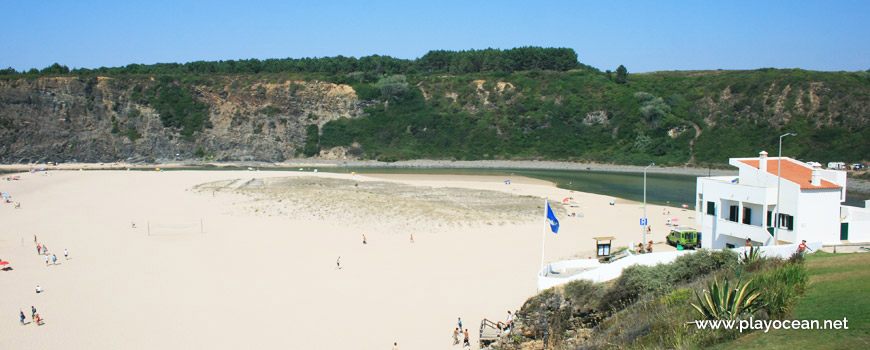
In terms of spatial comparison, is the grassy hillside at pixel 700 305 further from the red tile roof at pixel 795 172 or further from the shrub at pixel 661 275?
the red tile roof at pixel 795 172

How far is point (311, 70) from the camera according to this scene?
13062cm

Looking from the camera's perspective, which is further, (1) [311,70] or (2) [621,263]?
(1) [311,70]

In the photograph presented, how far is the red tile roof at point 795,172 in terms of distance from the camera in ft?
62.7

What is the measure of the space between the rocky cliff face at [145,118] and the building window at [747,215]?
88071 mm

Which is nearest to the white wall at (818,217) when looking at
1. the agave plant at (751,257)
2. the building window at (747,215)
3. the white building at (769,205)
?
the white building at (769,205)

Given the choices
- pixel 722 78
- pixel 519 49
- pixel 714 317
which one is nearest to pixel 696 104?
pixel 722 78

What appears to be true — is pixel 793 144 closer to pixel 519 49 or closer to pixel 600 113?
pixel 600 113

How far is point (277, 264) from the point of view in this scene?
1002 inches

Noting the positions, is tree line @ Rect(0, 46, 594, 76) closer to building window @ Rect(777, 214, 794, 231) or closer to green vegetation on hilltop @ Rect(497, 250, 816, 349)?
building window @ Rect(777, 214, 794, 231)

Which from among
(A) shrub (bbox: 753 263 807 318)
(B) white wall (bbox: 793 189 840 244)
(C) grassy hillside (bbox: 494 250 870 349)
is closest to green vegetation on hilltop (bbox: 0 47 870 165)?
(B) white wall (bbox: 793 189 840 244)

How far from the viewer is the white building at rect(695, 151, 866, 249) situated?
61.7 feet

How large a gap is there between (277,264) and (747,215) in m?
20.2

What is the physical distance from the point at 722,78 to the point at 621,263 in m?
97.0

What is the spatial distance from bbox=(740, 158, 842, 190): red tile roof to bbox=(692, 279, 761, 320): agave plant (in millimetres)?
12574
